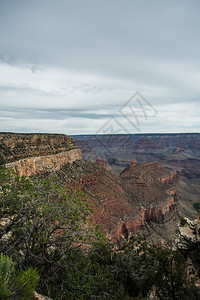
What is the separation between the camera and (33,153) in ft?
106

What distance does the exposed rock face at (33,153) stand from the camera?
27.8 metres

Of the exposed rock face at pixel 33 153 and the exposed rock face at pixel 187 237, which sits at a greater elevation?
the exposed rock face at pixel 33 153

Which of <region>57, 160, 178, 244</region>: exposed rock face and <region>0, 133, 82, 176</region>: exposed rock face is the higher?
<region>0, 133, 82, 176</region>: exposed rock face

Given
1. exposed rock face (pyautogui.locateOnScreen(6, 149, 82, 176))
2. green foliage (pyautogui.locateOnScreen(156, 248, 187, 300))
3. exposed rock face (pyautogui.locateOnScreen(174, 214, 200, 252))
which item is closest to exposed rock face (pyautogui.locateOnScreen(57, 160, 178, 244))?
exposed rock face (pyautogui.locateOnScreen(6, 149, 82, 176))

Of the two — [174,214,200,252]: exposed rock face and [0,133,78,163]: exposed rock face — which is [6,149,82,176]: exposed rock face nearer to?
[0,133,78,163]: exposed rock face

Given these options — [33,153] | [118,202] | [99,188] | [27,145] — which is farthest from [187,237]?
[27,145]

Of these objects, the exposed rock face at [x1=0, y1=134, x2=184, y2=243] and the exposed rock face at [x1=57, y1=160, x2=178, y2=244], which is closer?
the exposed rock face at [x1=0, y1=134, x2=184, y2=243]

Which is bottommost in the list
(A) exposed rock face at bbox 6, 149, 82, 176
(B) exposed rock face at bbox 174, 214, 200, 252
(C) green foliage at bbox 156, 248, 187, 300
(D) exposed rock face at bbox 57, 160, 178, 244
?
(D) exposed rock face at bbox 57, 160, 178, 244

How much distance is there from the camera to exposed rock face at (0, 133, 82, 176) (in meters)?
27.8

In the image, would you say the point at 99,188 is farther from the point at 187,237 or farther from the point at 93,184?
the point at 187,237

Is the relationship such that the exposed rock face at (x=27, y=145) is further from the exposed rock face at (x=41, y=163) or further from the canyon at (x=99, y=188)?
the exposed rock face at (x=41, y=163)

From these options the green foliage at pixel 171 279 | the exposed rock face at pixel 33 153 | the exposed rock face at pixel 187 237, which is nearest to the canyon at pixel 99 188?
the exposed rock face at pixel 33 153

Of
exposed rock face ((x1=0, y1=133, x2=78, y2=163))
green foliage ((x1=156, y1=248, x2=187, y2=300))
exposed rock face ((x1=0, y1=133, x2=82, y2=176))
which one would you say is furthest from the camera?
exposed rock face ((x1=0, y1=133, x2=78, y2=163))

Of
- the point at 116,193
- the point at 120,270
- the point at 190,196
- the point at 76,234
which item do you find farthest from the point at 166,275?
the point at 190,196
